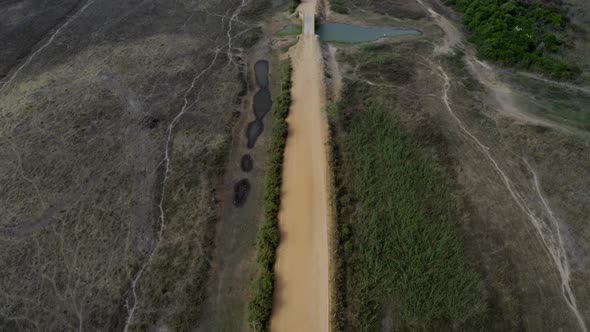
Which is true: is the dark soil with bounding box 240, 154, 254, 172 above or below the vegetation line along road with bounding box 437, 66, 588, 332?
above

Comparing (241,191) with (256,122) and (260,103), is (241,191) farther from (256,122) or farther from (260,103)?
(260,103)

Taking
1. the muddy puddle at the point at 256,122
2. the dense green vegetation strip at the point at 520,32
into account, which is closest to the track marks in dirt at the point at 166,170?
the muddy puddle at the point at 256,122

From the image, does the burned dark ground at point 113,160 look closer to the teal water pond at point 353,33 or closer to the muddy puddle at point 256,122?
the muddy puddle at point 256,122

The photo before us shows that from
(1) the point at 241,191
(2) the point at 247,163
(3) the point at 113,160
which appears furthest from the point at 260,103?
(3) the point at 113,160

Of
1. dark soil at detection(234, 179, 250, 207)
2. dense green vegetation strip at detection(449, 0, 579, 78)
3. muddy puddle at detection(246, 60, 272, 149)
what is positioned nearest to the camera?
dark soil at detection(234, 179, 250, 207)

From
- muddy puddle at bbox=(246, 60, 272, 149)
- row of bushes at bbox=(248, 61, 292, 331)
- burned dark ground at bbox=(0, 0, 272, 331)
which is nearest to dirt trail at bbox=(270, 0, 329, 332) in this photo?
row of bushes at bbox=(248, 61, 292, 331)

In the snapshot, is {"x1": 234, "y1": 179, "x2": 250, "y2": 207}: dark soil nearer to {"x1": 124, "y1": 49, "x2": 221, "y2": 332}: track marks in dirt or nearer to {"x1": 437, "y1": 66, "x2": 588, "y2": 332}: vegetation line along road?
{"x1": 124, "y1": 49, "x2": 221, "y2": 332}: track marks in dirt
